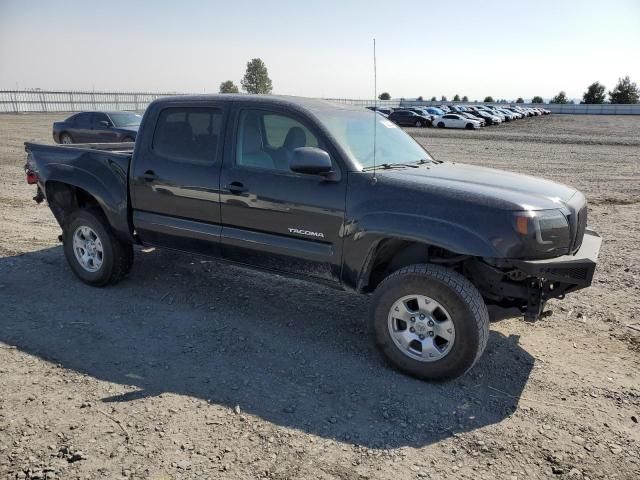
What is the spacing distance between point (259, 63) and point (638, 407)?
115 metres

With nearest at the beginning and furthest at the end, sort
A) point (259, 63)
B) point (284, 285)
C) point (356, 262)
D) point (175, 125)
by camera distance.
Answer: point (356, 262) < point (175, 125) < point (284, 285) < point (259, 63)

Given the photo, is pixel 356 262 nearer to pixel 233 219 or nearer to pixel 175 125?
pixel 233 219

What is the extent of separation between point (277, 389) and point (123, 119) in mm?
15523

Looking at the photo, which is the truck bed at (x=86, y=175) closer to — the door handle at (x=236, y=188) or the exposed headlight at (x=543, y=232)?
the door handle at (x=236, y=188)

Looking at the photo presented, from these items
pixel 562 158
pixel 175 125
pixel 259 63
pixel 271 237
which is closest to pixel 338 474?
pixel 271 237

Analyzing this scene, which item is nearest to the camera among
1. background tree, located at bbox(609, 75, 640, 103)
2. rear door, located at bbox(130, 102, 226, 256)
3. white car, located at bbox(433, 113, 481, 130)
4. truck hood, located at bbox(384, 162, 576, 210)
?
truck hood, located at bbox(384, 162, 576, 210)

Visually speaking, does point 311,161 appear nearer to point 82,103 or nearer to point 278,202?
point 278,202

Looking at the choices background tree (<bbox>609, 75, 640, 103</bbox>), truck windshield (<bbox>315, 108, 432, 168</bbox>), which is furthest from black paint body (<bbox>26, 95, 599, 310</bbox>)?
background tree (<bbox>609, 75, 640, 103</bbox>)

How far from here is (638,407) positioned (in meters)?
3.52

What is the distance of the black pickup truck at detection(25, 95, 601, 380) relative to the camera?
3.55 meters

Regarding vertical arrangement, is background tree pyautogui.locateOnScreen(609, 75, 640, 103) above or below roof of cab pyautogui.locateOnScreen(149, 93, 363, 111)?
above

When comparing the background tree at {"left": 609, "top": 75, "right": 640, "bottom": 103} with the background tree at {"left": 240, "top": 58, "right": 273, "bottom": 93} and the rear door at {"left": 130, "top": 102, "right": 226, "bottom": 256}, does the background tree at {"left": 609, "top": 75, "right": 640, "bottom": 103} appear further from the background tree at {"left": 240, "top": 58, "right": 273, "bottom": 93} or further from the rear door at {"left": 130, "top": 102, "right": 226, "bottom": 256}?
the rear door at {"left": 130, "top": 102, "right": 226, "bottom": 256}

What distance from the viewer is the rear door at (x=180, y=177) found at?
4.65 metres

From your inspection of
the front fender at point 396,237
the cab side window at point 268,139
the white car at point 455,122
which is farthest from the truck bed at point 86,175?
the white car at point 455,122
